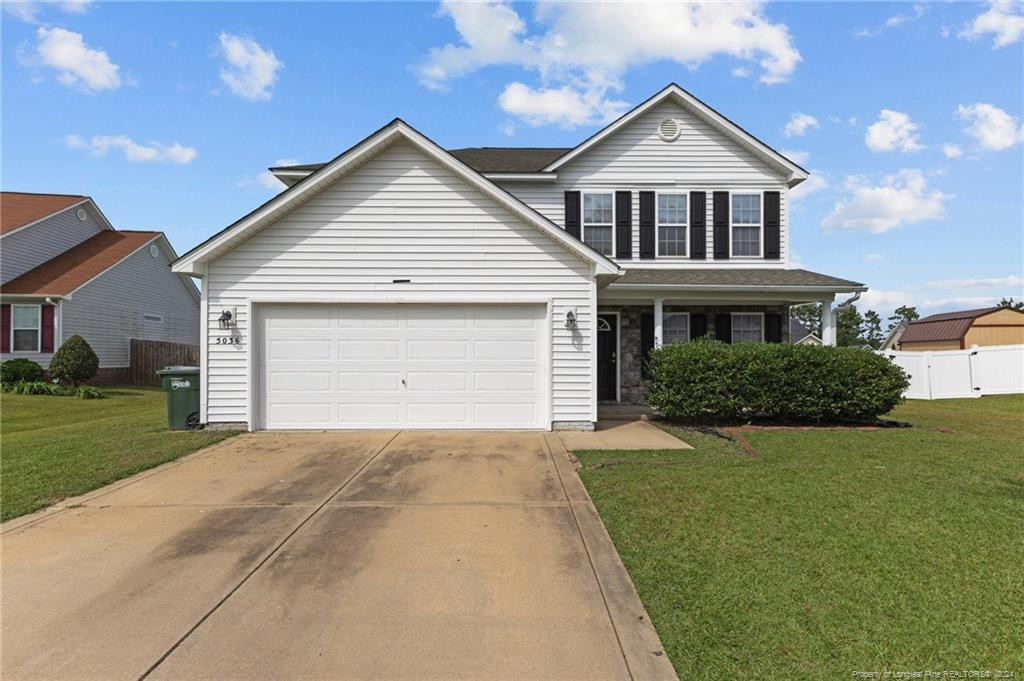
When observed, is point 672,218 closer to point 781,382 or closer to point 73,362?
point 781,382

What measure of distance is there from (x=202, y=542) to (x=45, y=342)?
66.5 ft

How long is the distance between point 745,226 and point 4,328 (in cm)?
2453

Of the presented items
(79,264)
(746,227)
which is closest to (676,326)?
(746,227)

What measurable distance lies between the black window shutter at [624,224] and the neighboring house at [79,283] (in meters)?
19.5

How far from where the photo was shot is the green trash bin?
955cm

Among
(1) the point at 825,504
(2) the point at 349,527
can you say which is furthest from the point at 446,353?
(1) the point at 825,504

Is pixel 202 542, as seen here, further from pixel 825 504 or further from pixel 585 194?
pixel 585 194

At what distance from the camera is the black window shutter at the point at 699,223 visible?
13.8 meters

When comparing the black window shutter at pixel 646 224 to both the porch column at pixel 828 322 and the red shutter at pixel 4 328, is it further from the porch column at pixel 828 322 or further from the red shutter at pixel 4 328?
the red shutter at pixel 4 328

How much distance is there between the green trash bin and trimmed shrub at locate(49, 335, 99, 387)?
12011 millimetres

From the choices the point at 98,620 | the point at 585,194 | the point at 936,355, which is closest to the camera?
the point at 98,620

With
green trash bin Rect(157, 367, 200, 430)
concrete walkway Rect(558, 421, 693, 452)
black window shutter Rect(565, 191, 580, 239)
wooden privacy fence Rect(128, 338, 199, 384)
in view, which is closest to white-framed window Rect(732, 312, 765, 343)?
black window shutter Rect(565, 191, 580, 239)

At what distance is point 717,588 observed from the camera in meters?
3.59

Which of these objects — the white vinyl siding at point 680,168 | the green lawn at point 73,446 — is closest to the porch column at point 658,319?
the white vinyl siding at point 680,168
